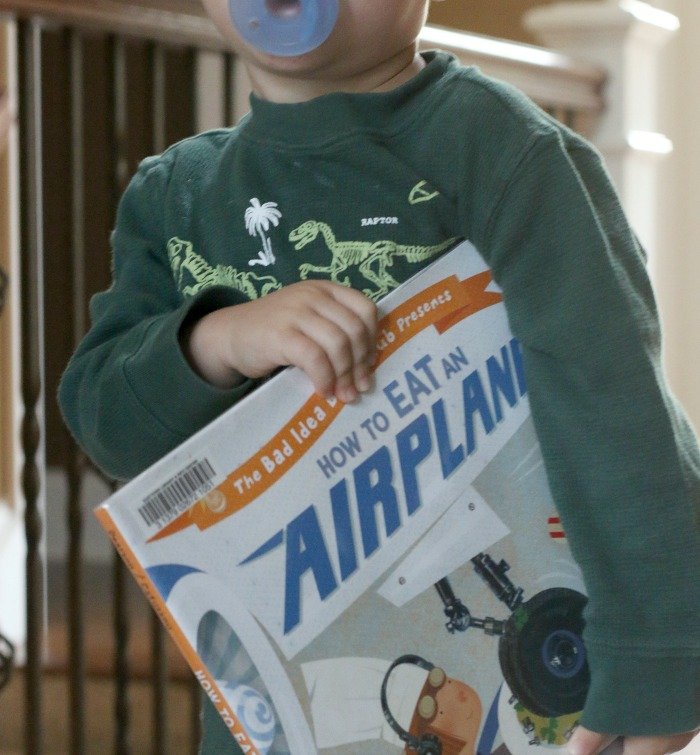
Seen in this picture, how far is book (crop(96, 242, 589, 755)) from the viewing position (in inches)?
24.1

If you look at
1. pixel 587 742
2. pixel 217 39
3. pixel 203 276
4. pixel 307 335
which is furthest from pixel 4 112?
pixel 587 742

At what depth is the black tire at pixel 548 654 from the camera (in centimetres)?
66

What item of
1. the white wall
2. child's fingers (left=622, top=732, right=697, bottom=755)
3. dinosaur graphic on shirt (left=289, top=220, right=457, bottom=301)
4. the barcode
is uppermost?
dinosaur graphic on shirt (left=289, top=220, right=457, bottom=301)

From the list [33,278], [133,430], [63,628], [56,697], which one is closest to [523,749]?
[133,430]

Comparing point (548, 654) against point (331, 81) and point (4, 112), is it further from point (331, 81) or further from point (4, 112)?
point (4, 112)

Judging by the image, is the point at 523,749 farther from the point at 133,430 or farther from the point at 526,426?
the point at 133,430

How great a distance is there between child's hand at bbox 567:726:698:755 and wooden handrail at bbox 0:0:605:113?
105cm

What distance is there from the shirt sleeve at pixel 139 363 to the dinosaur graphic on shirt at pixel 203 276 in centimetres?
1

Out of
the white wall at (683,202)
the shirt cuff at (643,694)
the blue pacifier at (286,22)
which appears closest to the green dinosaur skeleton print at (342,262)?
the blue pacifier at (286,22)

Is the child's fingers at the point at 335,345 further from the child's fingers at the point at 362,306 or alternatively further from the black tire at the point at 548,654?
the black tire at the point at 548,654

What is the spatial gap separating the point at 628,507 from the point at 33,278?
98 centimetres

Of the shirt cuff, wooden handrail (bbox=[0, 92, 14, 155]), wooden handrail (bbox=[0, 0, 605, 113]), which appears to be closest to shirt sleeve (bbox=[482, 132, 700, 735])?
the shirt cuff

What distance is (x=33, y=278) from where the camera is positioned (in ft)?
4.75

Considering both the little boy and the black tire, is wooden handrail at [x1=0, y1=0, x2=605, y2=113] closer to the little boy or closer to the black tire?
the little boy
